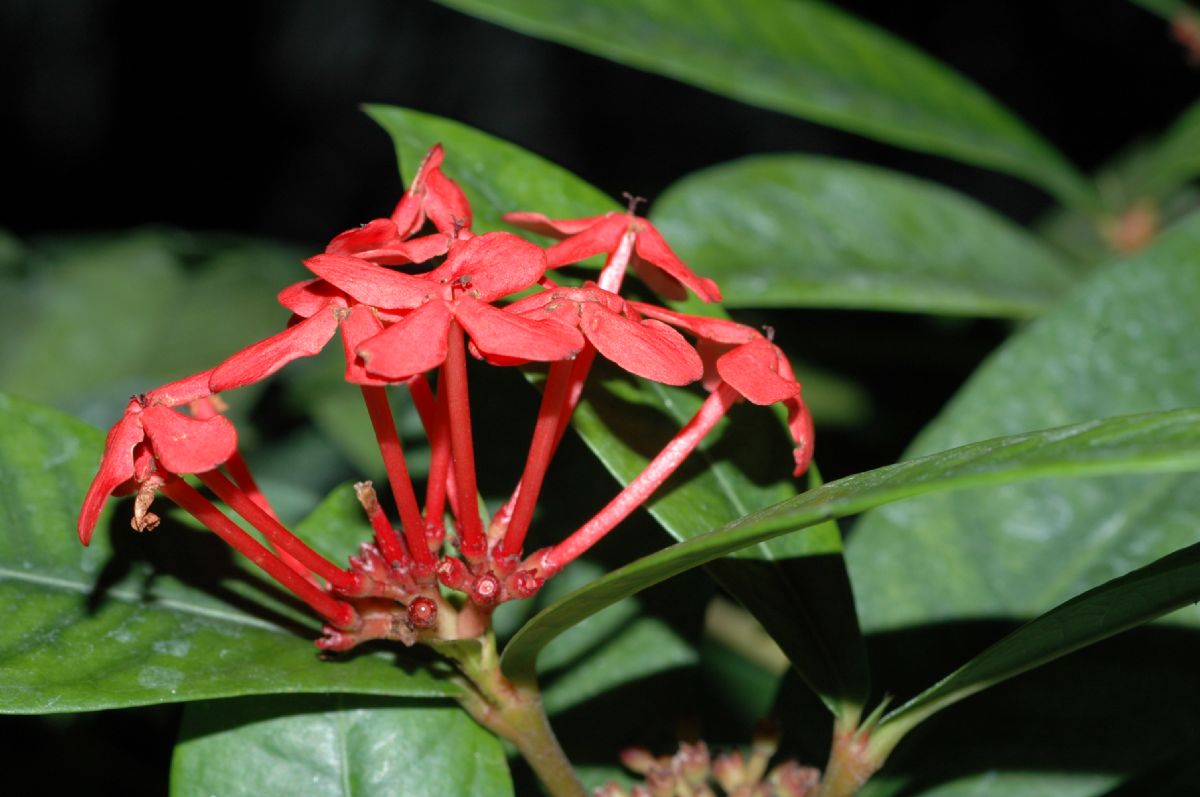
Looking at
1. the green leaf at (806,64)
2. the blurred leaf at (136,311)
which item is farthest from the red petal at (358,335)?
the blurred leaf at (136,311)

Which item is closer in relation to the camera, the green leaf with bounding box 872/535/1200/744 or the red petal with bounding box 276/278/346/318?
the green leaf with bounding box 872/535/1200/744

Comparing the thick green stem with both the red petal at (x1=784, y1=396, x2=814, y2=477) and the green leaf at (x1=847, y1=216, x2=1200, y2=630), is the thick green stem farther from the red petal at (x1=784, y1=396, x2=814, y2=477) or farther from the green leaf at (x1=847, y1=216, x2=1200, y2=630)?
the green leaf at (x1=847, y1=216, x2=1200, y2=630)

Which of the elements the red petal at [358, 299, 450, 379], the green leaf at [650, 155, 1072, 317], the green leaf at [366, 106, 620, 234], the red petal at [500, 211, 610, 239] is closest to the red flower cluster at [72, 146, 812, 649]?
the red petal at [358, 299, 450, 379]

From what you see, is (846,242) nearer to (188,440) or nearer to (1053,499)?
(1053,499)

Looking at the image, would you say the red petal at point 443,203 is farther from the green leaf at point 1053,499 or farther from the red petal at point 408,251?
the green leaf at point 1053,499

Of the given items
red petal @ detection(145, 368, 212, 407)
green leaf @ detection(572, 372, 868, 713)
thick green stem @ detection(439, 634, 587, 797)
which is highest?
green leaf @ detection(572, 372, 868, 713)
